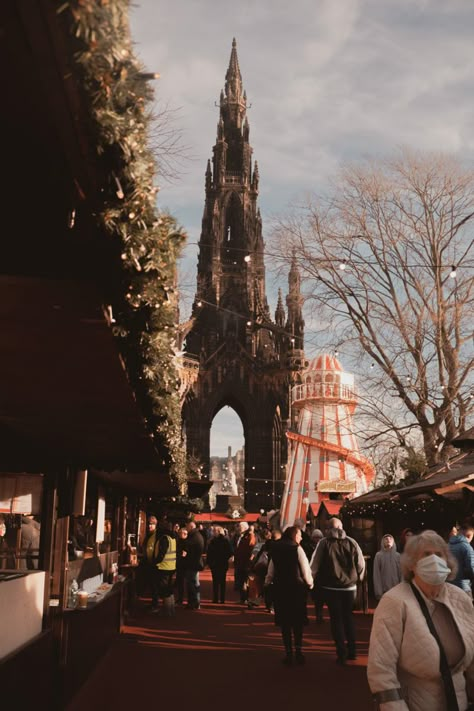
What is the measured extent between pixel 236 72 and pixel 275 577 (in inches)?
3223

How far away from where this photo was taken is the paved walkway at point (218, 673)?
671 cm

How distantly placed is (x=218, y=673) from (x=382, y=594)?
3.47 metres

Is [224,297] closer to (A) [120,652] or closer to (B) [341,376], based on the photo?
(B) [341,376]

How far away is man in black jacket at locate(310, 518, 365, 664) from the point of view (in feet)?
28.4

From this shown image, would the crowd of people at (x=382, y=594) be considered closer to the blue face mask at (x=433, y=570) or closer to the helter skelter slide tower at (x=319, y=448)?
the blue face mask at (x=433, y=570)

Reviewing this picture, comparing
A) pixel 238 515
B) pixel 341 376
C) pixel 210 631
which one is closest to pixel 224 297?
pixel 238 515

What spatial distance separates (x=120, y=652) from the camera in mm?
9406

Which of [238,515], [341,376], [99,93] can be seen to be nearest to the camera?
[99,93]

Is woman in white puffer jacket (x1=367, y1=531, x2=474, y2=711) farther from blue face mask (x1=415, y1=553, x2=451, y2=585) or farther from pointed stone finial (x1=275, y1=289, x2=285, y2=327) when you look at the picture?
pointed stone finial (x1=275, y1=289, x2=285, y2=327)

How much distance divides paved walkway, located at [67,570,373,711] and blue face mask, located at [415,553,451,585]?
3.69 m

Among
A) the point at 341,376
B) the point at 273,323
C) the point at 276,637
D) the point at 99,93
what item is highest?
the point at 273,323

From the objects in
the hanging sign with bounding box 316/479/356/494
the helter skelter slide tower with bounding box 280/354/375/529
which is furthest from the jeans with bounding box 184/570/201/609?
the helter skelter slide tower with bounding box 280/354/375/529

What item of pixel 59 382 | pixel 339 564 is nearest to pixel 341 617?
pixel 339 564

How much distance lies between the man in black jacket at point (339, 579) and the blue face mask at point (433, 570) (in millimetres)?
5642
